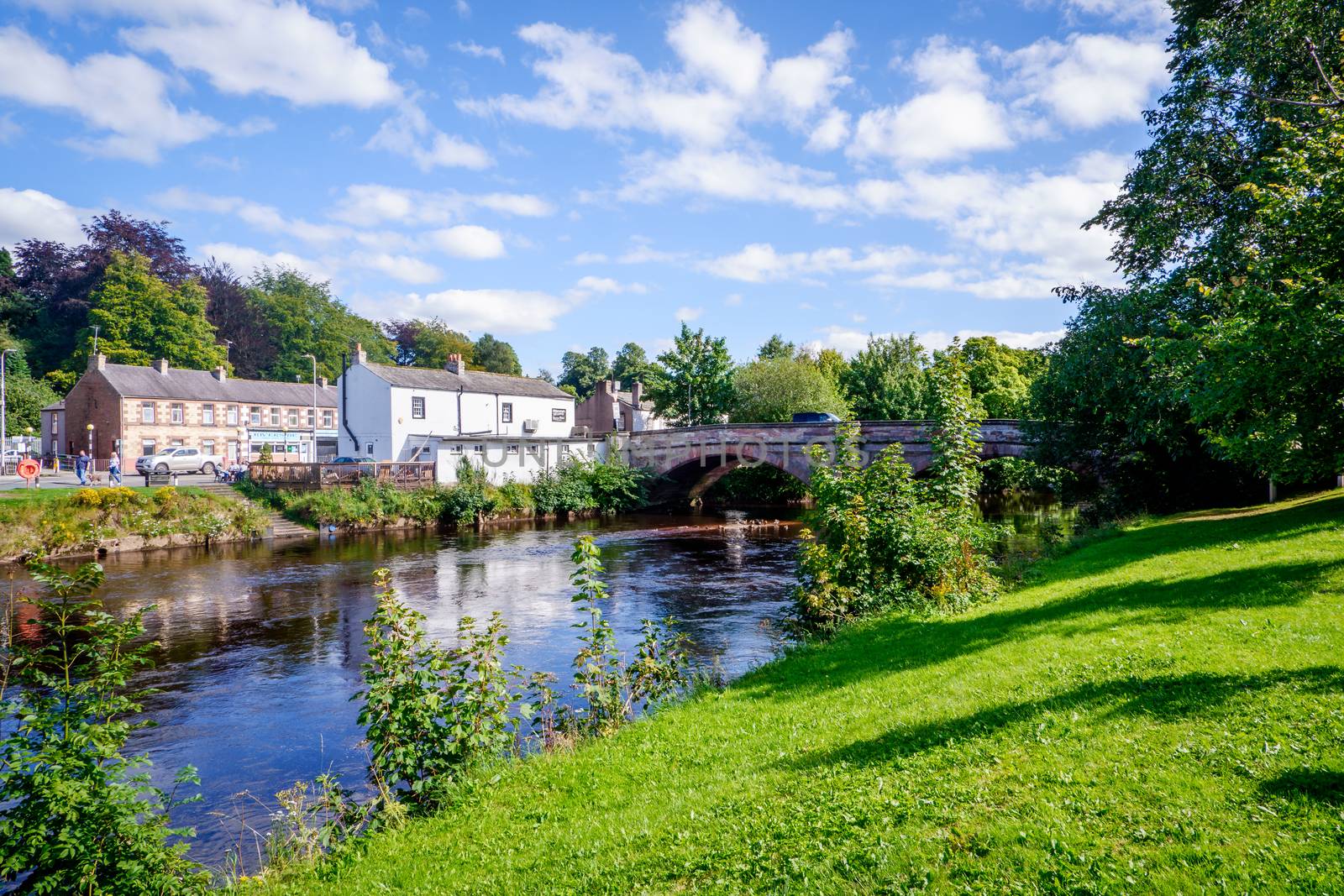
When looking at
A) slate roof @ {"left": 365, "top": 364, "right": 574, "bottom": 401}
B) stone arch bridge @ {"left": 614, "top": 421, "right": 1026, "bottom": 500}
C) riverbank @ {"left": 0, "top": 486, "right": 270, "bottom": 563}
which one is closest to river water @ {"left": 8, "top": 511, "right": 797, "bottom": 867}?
riverbank @ {"left": 0, "top": 486, "right": 270, "bottom": 563}

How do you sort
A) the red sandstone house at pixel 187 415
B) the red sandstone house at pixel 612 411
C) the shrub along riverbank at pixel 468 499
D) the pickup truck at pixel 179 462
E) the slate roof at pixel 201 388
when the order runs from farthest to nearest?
1. the red sandstone house at pixel 612 411
2. the slate roof at pixel 201 388
3. the red sandstone house at pixel 187 415
4. the pickup truck at pixel 179 462
5. the shrub along riverbank at pixel 468 499

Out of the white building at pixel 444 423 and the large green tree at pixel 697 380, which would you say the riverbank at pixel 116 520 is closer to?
the white building at pixel 444 423

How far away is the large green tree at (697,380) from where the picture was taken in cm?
6222

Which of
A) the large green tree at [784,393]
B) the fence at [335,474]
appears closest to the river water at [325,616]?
the fence at [335,474]

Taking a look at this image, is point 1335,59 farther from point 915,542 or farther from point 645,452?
point 645,452

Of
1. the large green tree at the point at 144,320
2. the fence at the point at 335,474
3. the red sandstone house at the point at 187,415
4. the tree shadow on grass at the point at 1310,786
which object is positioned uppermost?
the large green tree at the point at 144,320

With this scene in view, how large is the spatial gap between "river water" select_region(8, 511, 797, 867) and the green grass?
355 cm

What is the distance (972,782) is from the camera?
6422 mm

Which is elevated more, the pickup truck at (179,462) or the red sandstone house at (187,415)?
the red sandstone house at (187,415)

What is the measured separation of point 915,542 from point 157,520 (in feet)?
104

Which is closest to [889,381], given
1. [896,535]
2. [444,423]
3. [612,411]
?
[612,411]

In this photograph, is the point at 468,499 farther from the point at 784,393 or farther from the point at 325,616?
the point at 784,393

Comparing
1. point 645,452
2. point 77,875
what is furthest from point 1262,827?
point 645,452

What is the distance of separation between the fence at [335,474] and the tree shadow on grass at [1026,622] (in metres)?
32.9
